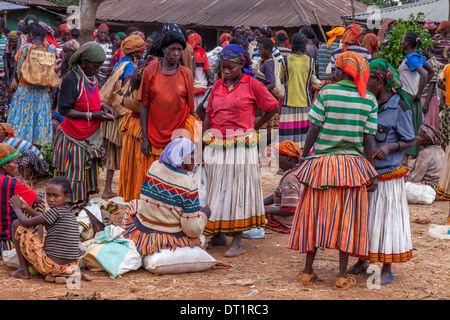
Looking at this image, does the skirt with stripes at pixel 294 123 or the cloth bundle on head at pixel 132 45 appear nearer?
the cloth bundle on head at pixel 132 45

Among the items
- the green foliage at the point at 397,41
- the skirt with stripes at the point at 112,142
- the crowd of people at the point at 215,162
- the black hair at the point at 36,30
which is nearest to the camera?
the crowd of people at the point at 215,162

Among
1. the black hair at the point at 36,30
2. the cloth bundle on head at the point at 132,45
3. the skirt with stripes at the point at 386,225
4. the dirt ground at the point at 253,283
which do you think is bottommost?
the dirt ground at the point at 253,283

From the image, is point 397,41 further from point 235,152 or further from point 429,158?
point 235,152

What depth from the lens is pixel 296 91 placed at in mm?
10227

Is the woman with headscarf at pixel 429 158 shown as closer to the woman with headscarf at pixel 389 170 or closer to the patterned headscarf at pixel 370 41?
the patterned headscarf at pixel 370 41

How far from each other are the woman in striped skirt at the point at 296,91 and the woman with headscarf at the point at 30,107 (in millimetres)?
3940

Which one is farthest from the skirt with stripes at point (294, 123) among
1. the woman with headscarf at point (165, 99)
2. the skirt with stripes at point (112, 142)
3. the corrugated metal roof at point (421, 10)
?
the corrugated metal roof at point (421, 10)

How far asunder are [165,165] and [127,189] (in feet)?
5.86

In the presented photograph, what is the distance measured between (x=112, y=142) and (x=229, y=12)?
12.0 meters

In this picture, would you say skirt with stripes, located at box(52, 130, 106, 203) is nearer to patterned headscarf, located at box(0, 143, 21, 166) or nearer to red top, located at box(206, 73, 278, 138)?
patterned headscarf, located at box(0, 143, 21, 166)

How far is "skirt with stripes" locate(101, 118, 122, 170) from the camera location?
8.32 m

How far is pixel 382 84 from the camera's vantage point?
4.95 m

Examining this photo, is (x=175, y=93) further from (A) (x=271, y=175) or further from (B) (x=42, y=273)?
(A) (x=271, y=175)

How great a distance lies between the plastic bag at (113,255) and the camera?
16.7 ft
